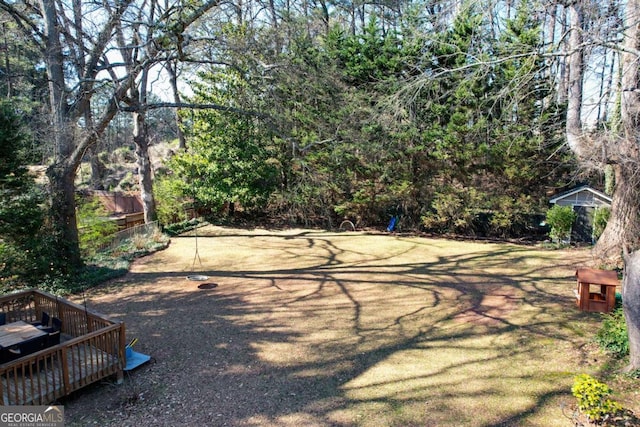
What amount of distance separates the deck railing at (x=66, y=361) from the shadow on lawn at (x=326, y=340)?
33cm

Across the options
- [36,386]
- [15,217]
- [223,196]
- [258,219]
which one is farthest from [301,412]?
[258,219]

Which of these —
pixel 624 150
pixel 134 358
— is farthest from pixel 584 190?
pixel 134 358

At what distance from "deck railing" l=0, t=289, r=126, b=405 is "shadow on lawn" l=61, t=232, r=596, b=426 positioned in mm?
333

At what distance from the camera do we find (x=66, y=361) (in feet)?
16.1

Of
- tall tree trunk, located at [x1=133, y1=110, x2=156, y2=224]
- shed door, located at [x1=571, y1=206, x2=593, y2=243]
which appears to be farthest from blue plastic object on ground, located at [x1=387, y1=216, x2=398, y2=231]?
tall tree trunk, located at [x1=133, y1=110, x2=156, y2=224]

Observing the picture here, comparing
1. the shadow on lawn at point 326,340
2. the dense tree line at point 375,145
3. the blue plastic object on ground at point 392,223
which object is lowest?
the shadow on lawn at point 326,340

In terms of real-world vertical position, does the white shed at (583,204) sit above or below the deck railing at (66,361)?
above

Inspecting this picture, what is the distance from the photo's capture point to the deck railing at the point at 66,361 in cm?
455

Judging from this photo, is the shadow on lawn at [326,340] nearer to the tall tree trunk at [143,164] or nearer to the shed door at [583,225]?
the shed door at [583,225]

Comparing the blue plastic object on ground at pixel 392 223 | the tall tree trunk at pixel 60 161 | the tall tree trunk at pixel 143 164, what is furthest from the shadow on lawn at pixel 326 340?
the blue plastic object on ground at pixel 392 223

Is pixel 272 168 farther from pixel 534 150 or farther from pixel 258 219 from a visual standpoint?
pixel 534 150

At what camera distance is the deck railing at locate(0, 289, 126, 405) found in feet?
14.9

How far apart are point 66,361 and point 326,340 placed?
389cm

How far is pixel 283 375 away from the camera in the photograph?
225 inches
